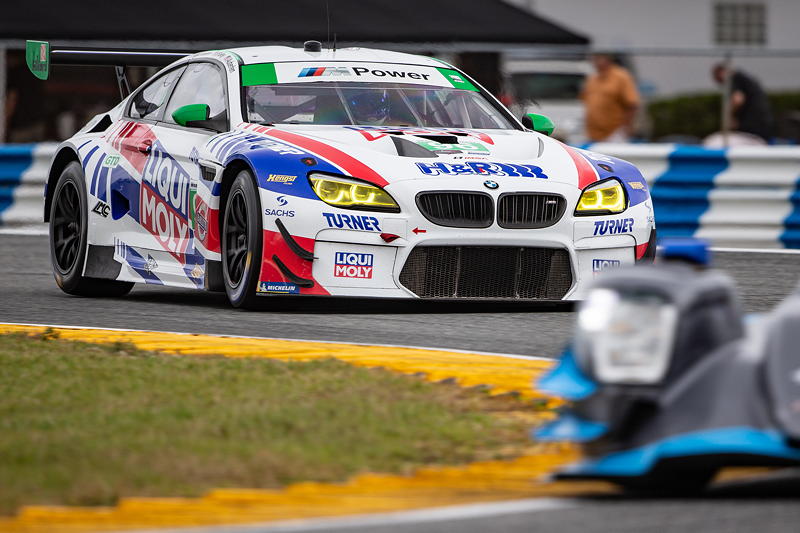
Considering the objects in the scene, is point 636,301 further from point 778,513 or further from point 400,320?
point 400,320

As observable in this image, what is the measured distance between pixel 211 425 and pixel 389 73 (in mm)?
4911

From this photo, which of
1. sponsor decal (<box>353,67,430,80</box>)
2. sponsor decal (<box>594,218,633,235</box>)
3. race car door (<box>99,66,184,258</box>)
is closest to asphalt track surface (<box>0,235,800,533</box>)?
race car door (<box>99,66,184,258</box>)

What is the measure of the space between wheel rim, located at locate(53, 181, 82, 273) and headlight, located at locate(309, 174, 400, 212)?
7.92ft

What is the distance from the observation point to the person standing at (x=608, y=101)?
56.7 ft

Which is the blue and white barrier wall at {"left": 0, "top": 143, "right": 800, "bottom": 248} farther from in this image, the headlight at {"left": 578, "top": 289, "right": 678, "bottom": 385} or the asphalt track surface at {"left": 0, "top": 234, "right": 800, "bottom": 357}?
the headlight at {"left": 578, "top": 289, "right": 678, "bottom": 385}

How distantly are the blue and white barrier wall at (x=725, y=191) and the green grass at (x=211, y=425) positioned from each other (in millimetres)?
8141

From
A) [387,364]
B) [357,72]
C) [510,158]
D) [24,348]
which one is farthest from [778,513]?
[357,72]

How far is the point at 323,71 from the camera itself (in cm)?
1003

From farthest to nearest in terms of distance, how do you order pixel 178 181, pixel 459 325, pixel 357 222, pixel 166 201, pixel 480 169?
pixel 166 201, pixel 178 181, pixel 480 169, pixel 357 222, pixel 459 325

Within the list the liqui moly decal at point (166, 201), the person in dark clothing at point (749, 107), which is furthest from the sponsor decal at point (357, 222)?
the person in dark clothing at point (749, 107)

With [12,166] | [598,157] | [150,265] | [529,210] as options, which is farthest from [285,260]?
[12,166]

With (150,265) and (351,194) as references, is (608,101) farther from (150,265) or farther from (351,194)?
(351,194)

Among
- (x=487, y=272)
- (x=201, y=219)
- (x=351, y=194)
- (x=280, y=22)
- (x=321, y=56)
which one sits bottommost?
(x=487, y=272)

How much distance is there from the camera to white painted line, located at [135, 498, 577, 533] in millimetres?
4391
